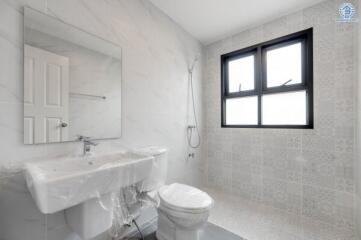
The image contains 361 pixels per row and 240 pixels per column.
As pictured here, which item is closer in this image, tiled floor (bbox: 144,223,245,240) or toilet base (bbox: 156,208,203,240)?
toilet base (bbox: 156,208,203,240)

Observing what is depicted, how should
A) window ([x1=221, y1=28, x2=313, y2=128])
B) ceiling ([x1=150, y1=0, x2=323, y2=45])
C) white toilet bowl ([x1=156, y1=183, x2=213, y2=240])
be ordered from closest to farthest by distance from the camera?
white toilet bowl ([x1=156, y1=183, x2=213, y2=240]), ceiling ([x1=150, y1=0, x2=323, y2=45]), window ([x1=221, y1=28, x2=313, y2=128])

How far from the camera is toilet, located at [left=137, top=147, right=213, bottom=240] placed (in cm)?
129

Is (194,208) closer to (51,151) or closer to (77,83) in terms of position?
(51,151)

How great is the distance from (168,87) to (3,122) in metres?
1.48

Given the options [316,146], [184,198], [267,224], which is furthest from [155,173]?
[316,146]

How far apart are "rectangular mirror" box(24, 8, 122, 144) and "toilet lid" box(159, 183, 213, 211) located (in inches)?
27.7

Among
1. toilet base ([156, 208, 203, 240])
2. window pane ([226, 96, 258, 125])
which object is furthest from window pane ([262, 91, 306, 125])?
toilet base ([156, 208, 203, 240])

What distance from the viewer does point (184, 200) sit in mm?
1383

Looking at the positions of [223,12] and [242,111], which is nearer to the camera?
[223,12]

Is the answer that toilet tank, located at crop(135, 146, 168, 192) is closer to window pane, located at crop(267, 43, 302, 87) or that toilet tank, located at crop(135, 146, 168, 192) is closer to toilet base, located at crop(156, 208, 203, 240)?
toilet base, located at crop(156, 208, 203, 240)

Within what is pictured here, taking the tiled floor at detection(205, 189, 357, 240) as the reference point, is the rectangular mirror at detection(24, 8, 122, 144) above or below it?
above

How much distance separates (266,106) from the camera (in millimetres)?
2271

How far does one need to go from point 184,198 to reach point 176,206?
0.13 meters

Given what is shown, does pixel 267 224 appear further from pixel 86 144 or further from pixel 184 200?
pixel 86 144
